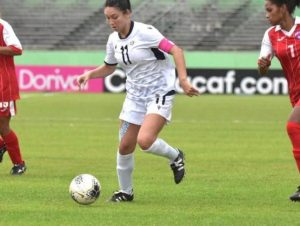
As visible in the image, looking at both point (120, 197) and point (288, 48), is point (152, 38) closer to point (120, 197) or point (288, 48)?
point (288, 48)

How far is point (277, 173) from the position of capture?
511 inches

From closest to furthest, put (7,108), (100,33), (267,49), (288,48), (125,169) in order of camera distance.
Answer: (288,48) → (267,49) → (125,169) → (7,108) → (100,33)

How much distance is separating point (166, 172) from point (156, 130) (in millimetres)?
3446

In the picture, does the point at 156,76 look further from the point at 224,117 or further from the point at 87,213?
the point at 224,117

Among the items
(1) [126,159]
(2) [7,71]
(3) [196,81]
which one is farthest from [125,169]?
(3) [196,81]

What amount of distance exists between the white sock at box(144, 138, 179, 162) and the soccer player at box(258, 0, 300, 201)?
127 cm

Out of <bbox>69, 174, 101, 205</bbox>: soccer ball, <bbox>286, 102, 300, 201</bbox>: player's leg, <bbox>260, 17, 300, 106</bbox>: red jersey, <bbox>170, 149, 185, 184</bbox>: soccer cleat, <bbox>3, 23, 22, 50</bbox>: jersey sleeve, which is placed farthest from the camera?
<bbox>3, 23, 22, 50</bbox>: jersey sleeve

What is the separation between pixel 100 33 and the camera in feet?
139

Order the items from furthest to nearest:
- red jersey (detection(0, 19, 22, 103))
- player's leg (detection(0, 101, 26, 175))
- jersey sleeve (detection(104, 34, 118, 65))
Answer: player's leg (detection(0, 101, 26, 175))
red jersey (detection(0, 19, 22, 103))
jersey sleeve (detection(104, 34, 118, 65))

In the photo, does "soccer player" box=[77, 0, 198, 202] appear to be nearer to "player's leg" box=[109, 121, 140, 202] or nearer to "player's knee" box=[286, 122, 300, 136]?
"player's leg" box=[109, 121, 140, 202]

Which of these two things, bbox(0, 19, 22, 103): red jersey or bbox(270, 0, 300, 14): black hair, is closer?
bbox(270, 0, 300, 14): black hair

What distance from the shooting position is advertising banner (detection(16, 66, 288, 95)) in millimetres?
35844

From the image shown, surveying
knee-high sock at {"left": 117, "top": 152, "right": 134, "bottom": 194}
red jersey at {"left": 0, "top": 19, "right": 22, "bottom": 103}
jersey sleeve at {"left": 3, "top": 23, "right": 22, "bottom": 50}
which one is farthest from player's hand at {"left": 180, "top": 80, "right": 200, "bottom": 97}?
red jersey at {"left": 0, "top": 19, "right": 22, "bottom": 103}

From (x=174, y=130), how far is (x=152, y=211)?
11.7m
